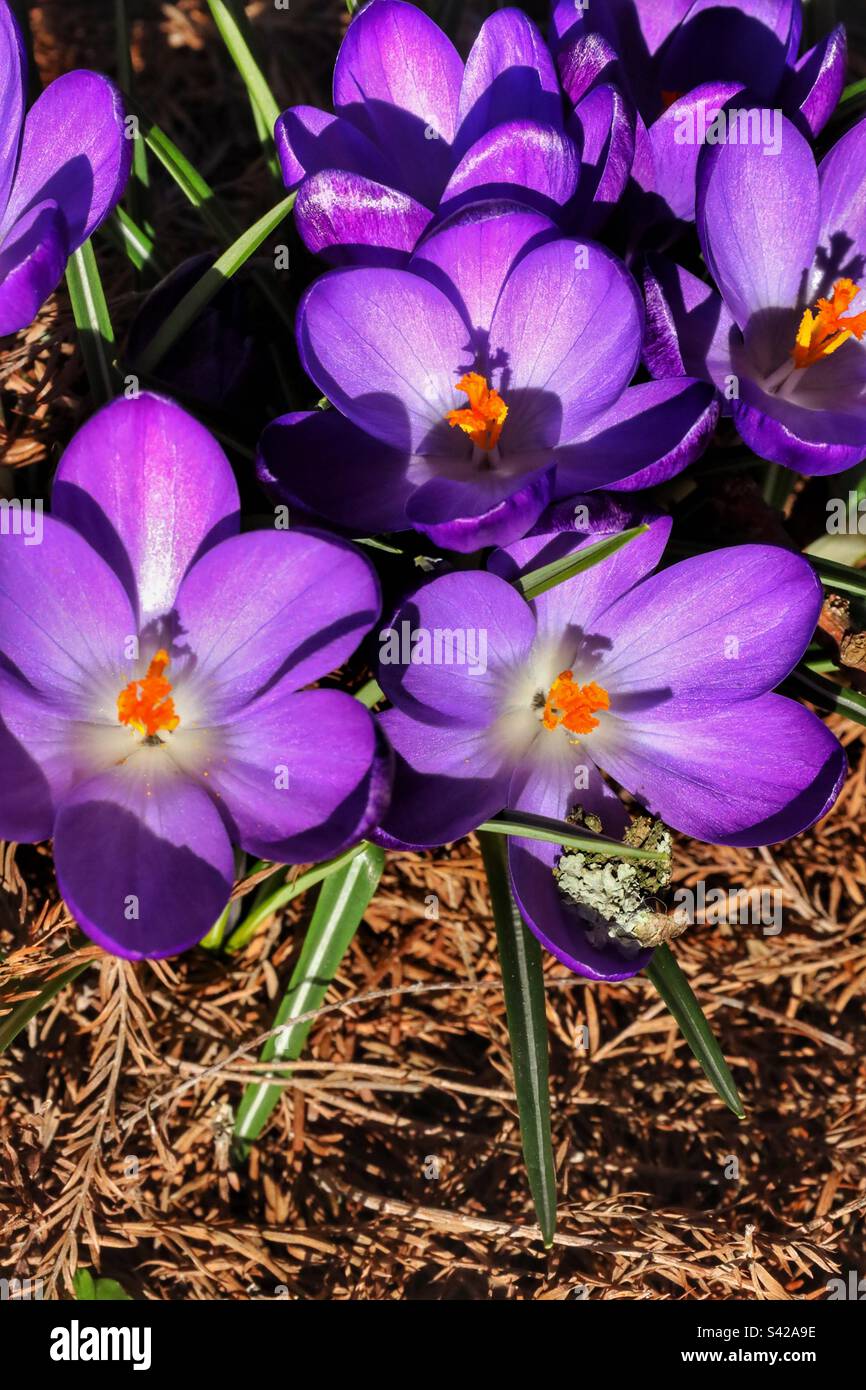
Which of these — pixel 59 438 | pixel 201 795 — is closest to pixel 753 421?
pixel 201 795

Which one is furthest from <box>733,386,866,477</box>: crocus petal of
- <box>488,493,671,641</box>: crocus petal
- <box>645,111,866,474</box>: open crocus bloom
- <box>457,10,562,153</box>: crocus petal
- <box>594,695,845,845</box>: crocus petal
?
<box>457,10,562,153</box>: crocus petal

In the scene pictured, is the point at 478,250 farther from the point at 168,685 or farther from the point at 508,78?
the point at 168,685

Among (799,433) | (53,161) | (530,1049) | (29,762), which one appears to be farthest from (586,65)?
(530,1049)

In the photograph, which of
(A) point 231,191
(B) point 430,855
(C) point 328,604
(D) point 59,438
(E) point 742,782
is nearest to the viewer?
(C) point 328,604

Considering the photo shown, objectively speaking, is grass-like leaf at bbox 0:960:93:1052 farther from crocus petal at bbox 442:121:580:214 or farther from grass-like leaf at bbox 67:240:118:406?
crocus petal at bbox 442:121:580:214

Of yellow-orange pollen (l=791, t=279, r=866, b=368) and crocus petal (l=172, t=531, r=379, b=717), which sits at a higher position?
yellow-orange pollen (l=791, t=279, r=866, b=368)

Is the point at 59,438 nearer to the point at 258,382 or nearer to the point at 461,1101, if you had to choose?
the point at 258,382
